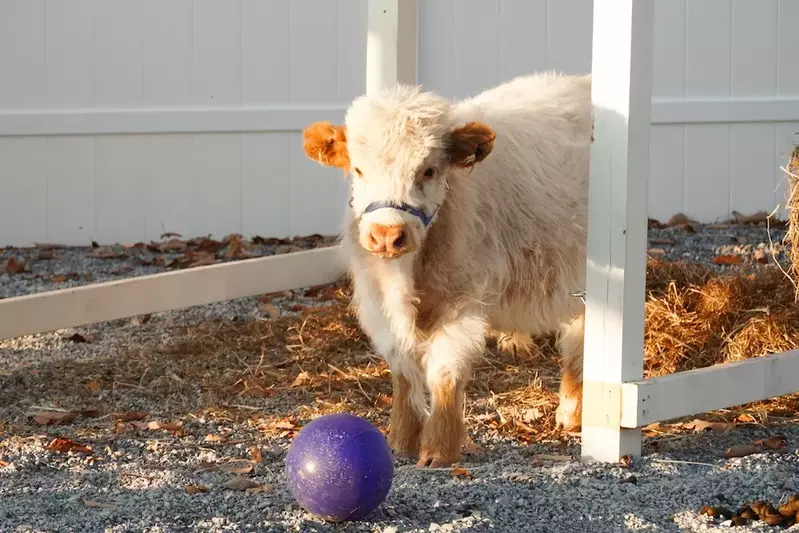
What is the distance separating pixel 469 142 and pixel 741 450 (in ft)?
5.11

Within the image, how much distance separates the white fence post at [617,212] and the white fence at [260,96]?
498 cm

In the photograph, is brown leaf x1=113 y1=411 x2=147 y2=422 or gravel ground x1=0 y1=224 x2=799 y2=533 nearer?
gravel ground x1=0 y1=224 x2=799 y2=533

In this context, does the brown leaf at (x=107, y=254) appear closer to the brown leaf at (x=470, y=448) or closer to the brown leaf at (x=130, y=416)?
the brown leaf at (x=130, y=416)

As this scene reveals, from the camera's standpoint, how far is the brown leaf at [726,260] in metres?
7.84

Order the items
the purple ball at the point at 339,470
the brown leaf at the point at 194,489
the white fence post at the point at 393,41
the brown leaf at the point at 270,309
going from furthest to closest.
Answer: the brown leaf at the point at 270,309, the white fence post at the point at 393,41, the brown leaf at the point at 194,489, the purple ball at the point at 339,470

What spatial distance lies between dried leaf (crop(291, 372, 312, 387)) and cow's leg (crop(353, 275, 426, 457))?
109 cm

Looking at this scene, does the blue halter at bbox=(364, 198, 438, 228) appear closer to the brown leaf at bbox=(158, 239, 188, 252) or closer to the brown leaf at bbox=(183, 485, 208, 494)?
the brown leaf at bbox=(183, 485, 208, 494)

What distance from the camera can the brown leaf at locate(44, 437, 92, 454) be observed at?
4.64 meters

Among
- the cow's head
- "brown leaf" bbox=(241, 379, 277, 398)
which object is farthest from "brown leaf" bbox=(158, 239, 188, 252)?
the cow's head

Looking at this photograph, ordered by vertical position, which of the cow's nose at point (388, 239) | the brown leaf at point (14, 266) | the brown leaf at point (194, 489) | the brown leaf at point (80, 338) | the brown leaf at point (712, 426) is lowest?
the brown leaf at point (194, 489)

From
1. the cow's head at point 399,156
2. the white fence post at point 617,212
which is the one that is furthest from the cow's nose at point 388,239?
the white fence post at point 617,212

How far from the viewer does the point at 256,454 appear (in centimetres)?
461

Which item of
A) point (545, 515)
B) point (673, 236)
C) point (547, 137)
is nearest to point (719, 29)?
point (673, 236)

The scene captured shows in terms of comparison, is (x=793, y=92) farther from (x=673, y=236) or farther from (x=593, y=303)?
(x=593, y=303)
